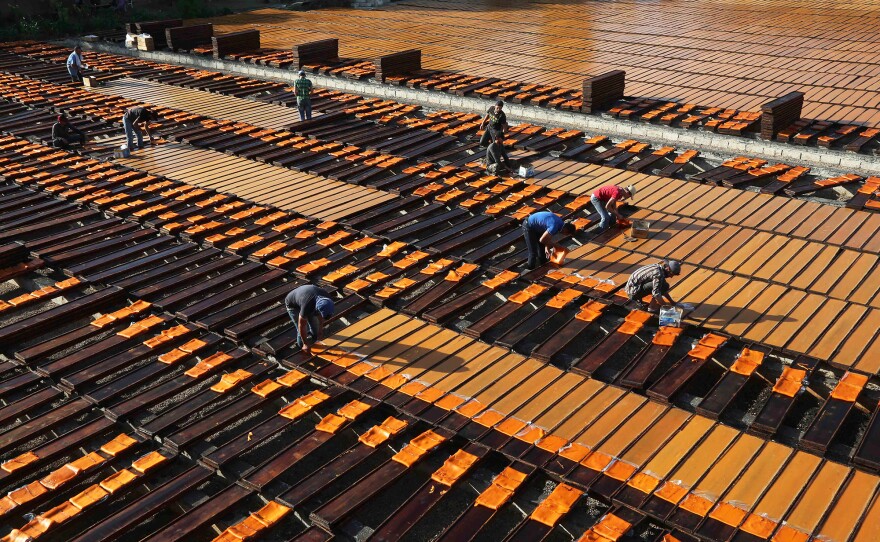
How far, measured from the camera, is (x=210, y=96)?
69.7 ft

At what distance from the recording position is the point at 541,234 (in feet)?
37.6

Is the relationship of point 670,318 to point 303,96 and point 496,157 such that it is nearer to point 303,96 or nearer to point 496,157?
point 496,157

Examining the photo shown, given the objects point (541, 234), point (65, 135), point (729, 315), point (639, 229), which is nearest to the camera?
point (729, 315)

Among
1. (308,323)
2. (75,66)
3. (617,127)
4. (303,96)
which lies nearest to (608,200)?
(617,127)

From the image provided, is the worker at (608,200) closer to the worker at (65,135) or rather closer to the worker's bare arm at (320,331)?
the worker's bare arm at (320,331)

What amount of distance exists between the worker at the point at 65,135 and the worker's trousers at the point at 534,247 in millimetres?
11252

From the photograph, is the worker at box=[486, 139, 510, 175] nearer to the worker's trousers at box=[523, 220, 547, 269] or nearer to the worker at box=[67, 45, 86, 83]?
the worker's trousers at box=[523, 220, 547, 269]

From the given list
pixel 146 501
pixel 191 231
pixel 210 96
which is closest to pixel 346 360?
pixel 146 501

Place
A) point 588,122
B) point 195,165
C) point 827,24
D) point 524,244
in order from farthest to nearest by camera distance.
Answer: point 827,24 < point 588,122 < point 195,165 < point 524,244

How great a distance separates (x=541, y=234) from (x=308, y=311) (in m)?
3.84

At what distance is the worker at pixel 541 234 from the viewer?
1126 centimetres

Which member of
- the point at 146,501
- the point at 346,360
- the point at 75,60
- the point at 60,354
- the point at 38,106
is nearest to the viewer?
the point at 146,501

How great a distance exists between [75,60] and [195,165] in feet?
28.4

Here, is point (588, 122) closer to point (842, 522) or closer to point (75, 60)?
point (842, 522)
